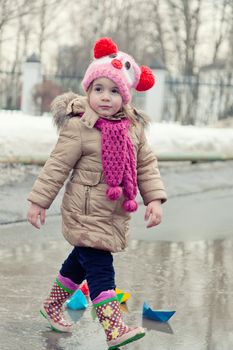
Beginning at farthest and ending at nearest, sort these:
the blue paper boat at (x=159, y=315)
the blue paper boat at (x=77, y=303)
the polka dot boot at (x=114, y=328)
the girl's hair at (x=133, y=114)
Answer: the blue paper boat at (x=77, y=303) → the blue paper boat at (x=159, y=315) → the girl's hair at (x=133, y=114) → the polka dot boot at (x=114, y=328)

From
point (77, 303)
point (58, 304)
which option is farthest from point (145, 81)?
point (77, 303)

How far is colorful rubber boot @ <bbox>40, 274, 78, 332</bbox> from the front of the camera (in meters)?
4.41

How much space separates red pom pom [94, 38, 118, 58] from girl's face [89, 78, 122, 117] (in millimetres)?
141

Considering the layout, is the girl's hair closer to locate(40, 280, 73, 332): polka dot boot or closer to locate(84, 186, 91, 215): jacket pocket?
locate(84, 186, 91, 215): jacket pocket

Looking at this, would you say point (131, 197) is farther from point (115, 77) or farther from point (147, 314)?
point (147, 314)

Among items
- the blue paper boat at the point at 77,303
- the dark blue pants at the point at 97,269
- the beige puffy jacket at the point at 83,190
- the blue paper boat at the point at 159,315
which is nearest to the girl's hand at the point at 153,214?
the beige puffy jacket at the point at 83,190

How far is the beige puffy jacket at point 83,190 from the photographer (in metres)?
4.15

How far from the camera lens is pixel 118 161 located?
4172 millimetres

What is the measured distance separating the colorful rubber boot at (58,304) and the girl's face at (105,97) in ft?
2.70

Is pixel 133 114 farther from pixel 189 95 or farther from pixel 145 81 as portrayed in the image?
pixel 189 95

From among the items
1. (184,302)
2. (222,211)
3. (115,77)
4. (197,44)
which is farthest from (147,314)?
(197,44)

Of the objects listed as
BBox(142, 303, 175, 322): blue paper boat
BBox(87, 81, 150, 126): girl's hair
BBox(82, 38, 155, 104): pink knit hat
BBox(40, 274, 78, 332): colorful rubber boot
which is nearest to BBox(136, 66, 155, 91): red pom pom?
BBox(82, 38, 155, 104): pink knit hat

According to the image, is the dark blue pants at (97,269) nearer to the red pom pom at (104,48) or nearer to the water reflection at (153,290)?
the water reflection at (153,290)

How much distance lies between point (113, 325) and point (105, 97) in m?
1.03
